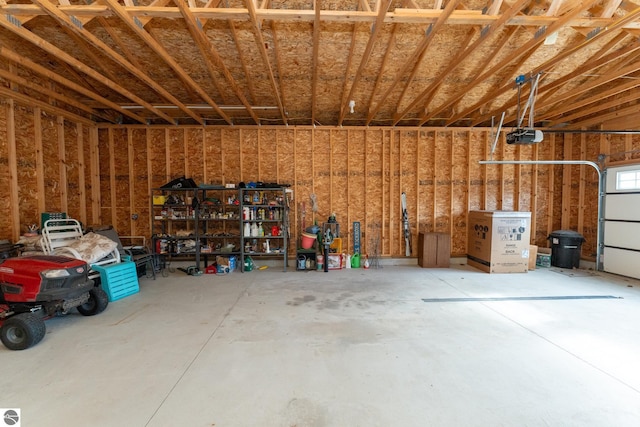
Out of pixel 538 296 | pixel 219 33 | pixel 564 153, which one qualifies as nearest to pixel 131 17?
pixel 219 33

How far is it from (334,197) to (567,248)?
239 inches

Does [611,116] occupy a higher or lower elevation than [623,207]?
higher

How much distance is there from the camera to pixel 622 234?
6219 mm

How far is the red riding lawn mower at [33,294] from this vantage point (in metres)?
3.06

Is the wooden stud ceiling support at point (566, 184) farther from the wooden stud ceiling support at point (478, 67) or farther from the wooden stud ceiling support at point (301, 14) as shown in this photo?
the wooden stud ceiling support at point (301, 14)

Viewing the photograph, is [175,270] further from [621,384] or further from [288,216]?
[621,384]

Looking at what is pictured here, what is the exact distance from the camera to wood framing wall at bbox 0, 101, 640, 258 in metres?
7.08

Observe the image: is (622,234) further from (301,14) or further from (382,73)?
(301,14)

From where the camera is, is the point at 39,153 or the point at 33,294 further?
the point at 39,153

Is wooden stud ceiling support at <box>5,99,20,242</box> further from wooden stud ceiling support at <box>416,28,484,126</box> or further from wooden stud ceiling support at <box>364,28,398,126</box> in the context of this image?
wooden stud ceiling support at <box>416,28,484,126</box>

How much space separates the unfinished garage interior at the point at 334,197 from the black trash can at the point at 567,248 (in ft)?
0.37

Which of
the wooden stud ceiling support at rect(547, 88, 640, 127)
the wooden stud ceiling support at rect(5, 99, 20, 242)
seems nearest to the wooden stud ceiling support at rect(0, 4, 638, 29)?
the wooden stud ceiling support at rect(5, 99, 20, 242)

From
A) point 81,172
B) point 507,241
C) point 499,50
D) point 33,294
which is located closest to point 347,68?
point 499,50

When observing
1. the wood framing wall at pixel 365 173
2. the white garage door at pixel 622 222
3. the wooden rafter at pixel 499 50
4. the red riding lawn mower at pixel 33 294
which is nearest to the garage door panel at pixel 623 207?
the white garage door at pixel 622 222
